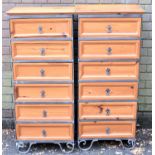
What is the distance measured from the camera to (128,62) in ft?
13.0

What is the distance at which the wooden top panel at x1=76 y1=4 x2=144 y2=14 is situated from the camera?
3816 millimetres

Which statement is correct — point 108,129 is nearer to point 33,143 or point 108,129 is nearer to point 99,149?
point 99,149

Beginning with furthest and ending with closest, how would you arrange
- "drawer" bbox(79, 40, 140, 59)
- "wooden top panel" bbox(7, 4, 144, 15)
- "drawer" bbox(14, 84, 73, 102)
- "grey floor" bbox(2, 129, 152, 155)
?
"grey floor" bbox(2, 129, 152, 155)
"drawer" bbox(14, 84, 73, 102)
"drawer" bbox(79, 40, 140, 59)
"wooden top panel" bbox(7, 4, 144, 15)

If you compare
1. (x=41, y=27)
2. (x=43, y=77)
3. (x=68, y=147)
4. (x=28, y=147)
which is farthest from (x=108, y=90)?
(x=28, y=147)

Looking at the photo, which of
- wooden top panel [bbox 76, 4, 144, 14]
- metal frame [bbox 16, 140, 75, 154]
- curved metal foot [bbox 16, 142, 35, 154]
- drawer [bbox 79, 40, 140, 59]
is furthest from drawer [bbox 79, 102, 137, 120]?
wooden top panel [bbox 76, 4, 144, 14]

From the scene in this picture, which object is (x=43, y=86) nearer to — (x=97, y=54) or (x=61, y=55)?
(x=61, y=55)

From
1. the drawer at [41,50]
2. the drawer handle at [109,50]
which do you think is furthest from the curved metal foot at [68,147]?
the drawer handle at [109,50]

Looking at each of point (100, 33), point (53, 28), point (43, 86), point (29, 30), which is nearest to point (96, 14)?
point (100, 33)

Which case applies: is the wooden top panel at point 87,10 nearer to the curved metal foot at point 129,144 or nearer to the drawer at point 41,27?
the drawer at point 41,27

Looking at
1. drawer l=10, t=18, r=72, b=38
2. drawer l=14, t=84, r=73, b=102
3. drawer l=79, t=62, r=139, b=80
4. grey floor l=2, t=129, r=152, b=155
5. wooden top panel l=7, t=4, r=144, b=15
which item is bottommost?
grey floor l=2, t=129, r=152, b=155

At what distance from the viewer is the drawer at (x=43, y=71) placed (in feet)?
13.0

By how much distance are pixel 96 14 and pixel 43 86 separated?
3.23ft

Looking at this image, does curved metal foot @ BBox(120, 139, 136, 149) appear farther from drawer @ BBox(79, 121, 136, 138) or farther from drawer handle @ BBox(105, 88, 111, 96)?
drawer handle @ BBox(105, 88, 111, 96)

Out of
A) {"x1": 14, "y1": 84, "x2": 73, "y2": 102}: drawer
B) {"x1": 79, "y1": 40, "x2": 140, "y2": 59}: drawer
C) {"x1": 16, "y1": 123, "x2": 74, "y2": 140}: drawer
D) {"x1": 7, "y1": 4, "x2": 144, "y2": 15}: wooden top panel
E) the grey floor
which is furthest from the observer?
the grey floor
